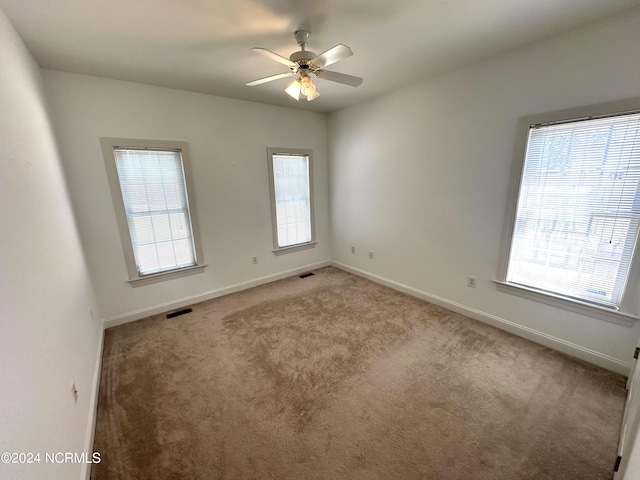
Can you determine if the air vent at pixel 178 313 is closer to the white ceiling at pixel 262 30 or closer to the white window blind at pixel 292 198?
the white window blind at pixel 292 198

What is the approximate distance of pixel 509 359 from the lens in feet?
7.39

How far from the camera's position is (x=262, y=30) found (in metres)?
1.89

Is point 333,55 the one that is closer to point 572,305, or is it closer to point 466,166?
point 466,166

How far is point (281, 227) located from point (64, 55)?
2824 mm

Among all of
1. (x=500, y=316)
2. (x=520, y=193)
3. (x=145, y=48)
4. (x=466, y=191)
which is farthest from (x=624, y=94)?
(x=145, y=48)

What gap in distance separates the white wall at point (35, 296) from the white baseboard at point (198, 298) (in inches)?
34.0

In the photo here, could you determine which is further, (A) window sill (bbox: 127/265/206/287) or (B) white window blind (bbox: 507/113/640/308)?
(A) window sill (bbox: 127/265/206/287)

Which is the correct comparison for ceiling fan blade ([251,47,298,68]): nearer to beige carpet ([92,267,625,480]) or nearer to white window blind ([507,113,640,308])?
white window blind ([507,113,640,308])

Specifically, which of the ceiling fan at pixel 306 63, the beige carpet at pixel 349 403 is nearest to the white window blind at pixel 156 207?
the beige carpet at pixel 349 403

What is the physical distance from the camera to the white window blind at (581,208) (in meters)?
1.89

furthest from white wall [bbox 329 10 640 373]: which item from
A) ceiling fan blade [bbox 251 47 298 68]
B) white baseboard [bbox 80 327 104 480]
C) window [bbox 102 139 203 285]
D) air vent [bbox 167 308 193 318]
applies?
white baseboard [bbox 80 327 104 480]

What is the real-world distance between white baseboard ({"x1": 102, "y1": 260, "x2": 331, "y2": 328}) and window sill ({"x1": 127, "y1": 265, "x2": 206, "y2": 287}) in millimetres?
315

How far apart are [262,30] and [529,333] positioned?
351 centimetres

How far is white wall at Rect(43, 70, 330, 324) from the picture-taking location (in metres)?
2.55
